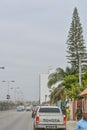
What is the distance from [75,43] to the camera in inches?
2638

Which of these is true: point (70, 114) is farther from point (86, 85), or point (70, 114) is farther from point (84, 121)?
point (84, 121)

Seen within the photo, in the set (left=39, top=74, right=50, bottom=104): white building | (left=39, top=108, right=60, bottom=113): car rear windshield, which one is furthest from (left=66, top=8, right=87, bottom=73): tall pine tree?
(left=39, top=74, right=50, bottom=104): white building

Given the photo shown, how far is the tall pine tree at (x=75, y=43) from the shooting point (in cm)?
6675

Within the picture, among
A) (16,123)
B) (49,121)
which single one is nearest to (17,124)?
(16,123)

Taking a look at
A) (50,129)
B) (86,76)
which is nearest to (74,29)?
(86,76)

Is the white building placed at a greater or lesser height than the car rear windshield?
greater

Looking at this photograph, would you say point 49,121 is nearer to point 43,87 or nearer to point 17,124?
point 17,124

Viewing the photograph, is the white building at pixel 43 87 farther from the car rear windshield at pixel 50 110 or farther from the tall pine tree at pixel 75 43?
the car rear windshield at pixel 50 110

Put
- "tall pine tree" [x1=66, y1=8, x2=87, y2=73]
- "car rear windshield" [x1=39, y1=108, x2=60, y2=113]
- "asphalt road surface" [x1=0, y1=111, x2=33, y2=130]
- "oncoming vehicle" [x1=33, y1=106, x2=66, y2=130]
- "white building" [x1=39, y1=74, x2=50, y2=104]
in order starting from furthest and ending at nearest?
"white building" [x1=39, y1=74, x2=50, y2=104] < "tall pine tree" [x1=66, y1=8, x2=87, y2=73] < "asphalt road surface" [x1=0, y1=111, x2=33, y2=130] < "car rear windshield" [x1=39, y1=108, x2=60, y2=113] < "oncoming vehicle" [x1=33, y1=106, x2=66, y2=130]

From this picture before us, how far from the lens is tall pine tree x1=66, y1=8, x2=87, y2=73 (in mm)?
66750

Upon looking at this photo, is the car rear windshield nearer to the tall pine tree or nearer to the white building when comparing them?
the tall pine tree

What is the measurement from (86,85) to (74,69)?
20.5 metres

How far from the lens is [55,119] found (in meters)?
26.8

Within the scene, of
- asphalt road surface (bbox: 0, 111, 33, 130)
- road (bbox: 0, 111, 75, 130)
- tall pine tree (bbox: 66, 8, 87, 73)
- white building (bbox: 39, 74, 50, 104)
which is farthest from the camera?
white building (bbox: 39, 74, 50, 104)
